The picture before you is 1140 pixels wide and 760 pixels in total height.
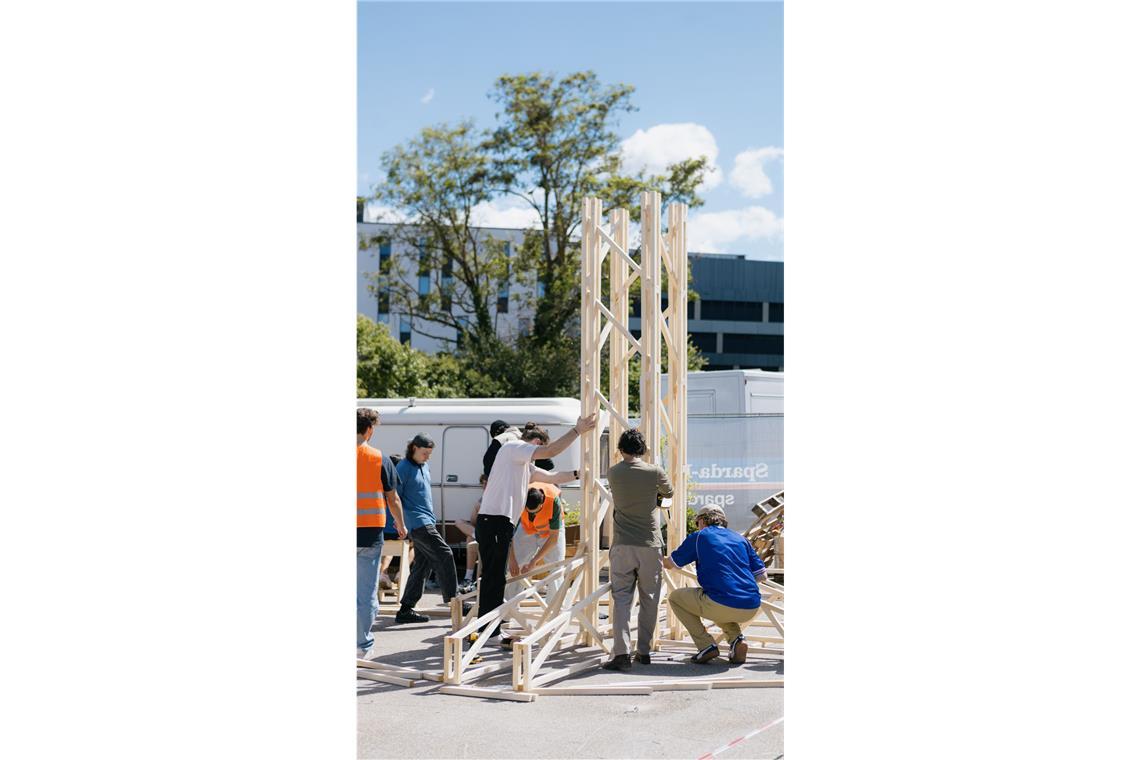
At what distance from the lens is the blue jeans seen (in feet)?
27.1

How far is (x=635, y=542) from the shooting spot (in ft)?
28.0

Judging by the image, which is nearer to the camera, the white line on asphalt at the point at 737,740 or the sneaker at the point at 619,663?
the white line on asphalt at the point at 737,740

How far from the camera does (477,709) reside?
7.17m

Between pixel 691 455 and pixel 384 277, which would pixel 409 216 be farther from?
pixel 691 455

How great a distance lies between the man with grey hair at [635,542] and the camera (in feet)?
27.7

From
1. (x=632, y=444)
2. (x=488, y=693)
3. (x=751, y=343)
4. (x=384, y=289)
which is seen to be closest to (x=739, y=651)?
(x=632, y=444)

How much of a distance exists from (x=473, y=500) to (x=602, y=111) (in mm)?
20882

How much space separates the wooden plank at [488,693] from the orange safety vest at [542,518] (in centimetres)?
272

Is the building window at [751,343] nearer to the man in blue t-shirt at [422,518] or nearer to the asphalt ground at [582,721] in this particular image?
the man in blue t-shirt at [422,518]

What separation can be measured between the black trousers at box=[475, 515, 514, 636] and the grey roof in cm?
5755

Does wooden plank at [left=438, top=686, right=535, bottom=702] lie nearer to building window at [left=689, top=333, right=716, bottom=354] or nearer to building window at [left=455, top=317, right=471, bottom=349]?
building window at [left=455, top=317, right=471, bottom=349]

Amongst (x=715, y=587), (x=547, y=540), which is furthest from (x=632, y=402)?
(x=715, y=587)

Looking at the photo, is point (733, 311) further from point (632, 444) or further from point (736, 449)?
point (632, 444)

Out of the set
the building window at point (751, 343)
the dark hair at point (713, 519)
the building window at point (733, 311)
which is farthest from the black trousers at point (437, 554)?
the building window at point (751, 343)
